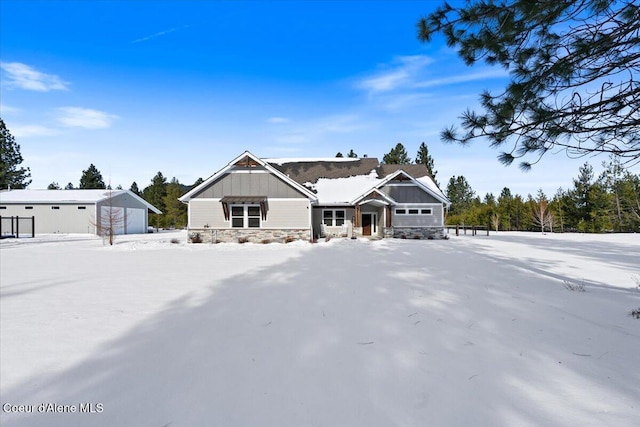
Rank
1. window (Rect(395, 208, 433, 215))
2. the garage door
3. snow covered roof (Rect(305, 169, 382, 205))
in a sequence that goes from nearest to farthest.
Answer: snow covered roof (Rect(305, 169, 382, 205))
window (Rect(395, 208, 433, 215))
the garage door

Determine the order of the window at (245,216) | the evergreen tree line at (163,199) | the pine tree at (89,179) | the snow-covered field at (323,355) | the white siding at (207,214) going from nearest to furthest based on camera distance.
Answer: the snow-covered field at (323,355)
the white siding at (207,214)
the window at (245,216)
the evergreen tree line at (163,199)
the pine tree at (89,179)

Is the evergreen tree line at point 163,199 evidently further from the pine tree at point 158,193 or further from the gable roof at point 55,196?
the gable roof at point 55,196

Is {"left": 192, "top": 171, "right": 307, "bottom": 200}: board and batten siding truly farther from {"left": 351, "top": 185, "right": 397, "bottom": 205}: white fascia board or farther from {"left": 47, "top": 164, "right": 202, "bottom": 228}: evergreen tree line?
{"left": 47, "top": 164, "right": 202, "bottom": 228}: evergreen tree line

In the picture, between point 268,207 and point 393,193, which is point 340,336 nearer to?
point 268,207

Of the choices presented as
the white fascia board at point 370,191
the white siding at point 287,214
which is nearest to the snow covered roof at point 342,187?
the white fascia board at point 370,191

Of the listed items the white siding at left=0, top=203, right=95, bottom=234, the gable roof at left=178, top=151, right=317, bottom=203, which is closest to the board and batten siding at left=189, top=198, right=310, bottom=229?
the gable roof at left=178, top=151, right=317, bottom=203

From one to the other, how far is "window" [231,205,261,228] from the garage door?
776 inches

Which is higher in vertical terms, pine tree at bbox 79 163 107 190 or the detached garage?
pine tree at bbox 79 163 107 190

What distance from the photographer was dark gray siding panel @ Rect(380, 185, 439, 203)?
2347 cm

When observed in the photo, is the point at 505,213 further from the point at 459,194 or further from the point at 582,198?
the point at 459,194

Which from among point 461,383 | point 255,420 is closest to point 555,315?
point 461,383

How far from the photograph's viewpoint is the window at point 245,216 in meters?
20.3

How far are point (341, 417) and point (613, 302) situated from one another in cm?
588

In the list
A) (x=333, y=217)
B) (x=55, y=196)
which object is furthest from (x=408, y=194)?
(x=55, y=196)
